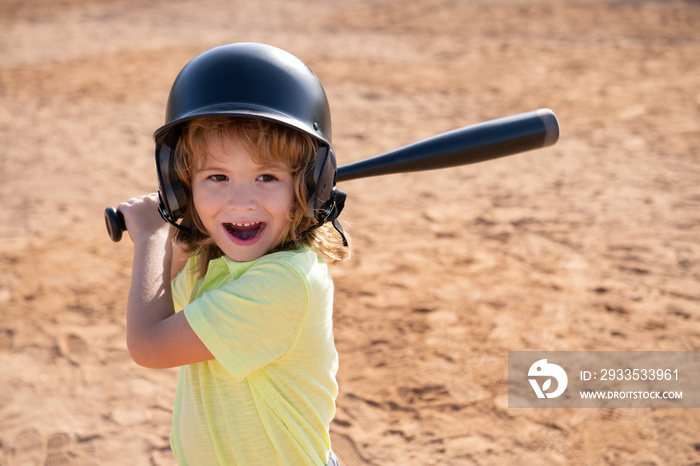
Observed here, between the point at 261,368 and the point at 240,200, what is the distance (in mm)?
437

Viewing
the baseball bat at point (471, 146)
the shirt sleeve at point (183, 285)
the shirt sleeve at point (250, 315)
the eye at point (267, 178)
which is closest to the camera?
the shirt sleeve at point (250, 315)

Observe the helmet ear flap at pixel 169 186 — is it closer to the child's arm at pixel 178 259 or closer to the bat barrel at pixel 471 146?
the child's arm at pixel 178 259

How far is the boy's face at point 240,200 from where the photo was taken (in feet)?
5.65

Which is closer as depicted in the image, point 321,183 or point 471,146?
point 321,183

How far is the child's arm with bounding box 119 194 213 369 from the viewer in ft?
5.54

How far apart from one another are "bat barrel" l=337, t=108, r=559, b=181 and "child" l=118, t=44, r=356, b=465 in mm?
402

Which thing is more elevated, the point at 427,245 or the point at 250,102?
the point at 250,102

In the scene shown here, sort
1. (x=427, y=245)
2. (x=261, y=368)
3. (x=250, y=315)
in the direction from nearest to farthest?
(x=250, y=315) → (x=261, y=368) → (x=427, y=245)

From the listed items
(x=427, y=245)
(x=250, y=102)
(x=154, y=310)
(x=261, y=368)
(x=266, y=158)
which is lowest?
(x=427, y=245)

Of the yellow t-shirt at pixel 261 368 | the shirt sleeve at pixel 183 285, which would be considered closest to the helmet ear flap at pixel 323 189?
the yellow t-shirt at pixel 261 368

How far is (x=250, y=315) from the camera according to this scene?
1.65m

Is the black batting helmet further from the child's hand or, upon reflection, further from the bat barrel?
the bat barrel

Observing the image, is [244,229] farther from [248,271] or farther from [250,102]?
[250,102]

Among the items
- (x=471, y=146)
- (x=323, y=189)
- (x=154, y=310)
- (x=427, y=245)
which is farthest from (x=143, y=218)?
(x=427, y=245)
